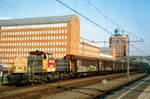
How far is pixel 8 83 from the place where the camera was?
2894 cm

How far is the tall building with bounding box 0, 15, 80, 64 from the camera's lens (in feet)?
390

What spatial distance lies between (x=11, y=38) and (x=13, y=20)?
41.5 feet

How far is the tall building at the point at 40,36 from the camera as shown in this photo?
390 ft

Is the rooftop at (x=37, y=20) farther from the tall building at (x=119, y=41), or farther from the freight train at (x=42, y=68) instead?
the freight train at (x=42, y=68)

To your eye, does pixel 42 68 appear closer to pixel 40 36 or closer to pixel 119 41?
pixel 119 41

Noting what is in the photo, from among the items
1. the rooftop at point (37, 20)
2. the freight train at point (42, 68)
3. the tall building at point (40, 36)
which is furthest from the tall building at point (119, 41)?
the rooftop at point (37, 20)

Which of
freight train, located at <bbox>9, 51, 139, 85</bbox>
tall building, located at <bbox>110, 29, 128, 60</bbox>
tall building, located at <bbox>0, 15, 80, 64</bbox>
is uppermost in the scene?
tall building, located at <bbox>0, 15, 80, 64</bbox>

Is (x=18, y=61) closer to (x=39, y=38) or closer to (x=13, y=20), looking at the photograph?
(x=39, y=38)

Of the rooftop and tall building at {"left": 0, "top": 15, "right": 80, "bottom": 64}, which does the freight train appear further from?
the rooftop

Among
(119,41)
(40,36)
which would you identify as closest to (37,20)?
(40,36)

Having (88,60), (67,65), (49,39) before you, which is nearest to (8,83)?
(67,65)

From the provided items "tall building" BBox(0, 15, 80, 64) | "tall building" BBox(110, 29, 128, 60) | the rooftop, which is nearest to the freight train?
"tall building" BBox(110, 29, 128, 60)

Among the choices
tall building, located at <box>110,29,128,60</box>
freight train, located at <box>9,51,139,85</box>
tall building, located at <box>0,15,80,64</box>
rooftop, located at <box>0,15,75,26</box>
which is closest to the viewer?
freight train, located at <box>9,51,139,85</box>

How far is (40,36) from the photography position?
123 metres
